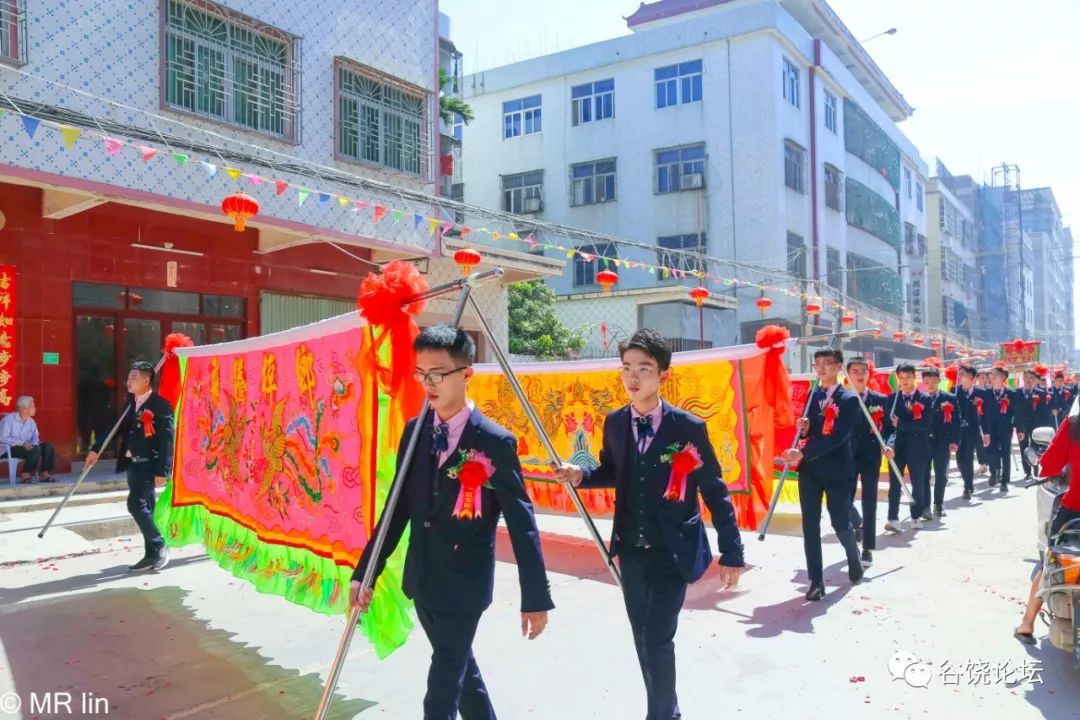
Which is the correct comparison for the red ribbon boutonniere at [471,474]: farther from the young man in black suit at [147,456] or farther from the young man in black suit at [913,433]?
the young man in black suit at [913,433]

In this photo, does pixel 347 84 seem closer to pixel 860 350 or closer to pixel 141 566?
pixel 141 566

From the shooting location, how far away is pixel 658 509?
128 inches

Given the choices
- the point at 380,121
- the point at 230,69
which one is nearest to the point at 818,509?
the point at 230,69

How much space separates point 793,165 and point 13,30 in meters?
22.3

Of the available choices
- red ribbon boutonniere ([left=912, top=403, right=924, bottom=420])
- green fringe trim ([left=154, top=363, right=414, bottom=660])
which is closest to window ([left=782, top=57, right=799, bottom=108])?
red ribbon boutonniere ([left=912, top=403, right=924, bottom=420])

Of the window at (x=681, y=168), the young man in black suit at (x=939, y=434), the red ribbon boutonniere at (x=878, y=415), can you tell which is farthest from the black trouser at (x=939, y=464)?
the window at (x=681, y=168)

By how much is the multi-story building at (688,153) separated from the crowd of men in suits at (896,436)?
9.63 meters

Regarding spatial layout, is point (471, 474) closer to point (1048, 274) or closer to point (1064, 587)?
point (1064, 587)

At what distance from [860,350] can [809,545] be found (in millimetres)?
28519

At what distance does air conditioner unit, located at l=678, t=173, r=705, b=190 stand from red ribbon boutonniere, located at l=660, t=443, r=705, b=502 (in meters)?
23.1

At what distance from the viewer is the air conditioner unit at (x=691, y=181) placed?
2531 cm

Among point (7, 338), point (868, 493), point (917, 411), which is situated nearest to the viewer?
point (868, 493)

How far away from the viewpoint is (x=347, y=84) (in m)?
13.7

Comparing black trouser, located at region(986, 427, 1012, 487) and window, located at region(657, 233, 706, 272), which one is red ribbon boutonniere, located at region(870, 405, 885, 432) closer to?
black trouser, located at region(986, 427, 1012, 487)
